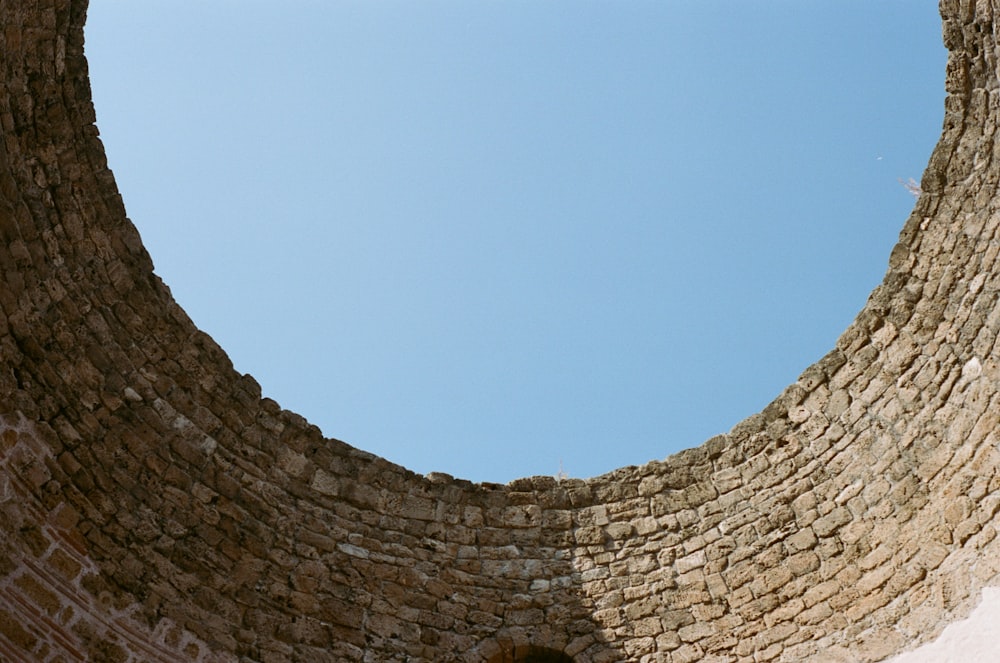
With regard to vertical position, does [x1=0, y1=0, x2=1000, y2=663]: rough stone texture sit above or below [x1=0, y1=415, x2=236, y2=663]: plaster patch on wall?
above

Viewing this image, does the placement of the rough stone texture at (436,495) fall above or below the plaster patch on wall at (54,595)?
above

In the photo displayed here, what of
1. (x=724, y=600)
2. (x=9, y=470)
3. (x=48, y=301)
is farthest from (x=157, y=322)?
(x=724, y=600)

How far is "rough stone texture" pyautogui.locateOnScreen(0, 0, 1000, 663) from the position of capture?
7.23 meters

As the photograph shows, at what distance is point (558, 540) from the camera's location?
28.2ft

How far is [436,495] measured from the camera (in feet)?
28.5

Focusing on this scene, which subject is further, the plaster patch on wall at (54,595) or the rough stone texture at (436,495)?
the rough stone texture at (436,495)

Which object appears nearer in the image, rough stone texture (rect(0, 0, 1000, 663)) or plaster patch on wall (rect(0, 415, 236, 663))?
plaster patch on wall (rect(0, 415, 236, 663))

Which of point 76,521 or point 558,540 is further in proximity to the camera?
point 558,540

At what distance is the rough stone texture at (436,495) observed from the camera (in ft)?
23.7

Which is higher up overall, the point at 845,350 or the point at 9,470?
the point at 845,350

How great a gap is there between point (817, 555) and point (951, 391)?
4.99ft

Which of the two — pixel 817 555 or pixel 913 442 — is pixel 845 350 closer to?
pixel 913 442

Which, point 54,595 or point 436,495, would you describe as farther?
point 436,495

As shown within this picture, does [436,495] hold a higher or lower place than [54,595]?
higher
